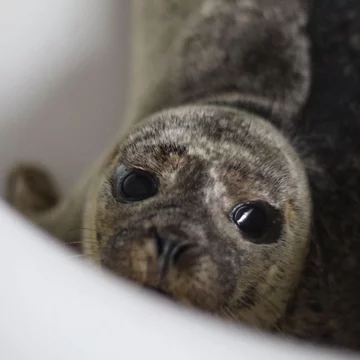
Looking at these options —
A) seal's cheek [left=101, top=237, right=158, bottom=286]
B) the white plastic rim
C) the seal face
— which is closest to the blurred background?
the seal face

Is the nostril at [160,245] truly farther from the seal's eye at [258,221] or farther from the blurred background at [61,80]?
the blurred background at [61,80]

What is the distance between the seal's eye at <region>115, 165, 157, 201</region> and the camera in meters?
0.70

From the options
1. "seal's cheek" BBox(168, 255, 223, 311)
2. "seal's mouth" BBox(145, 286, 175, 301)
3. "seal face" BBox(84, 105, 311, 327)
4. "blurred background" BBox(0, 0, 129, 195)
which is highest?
"blurred background" BBox(0, 0, 129, 195)

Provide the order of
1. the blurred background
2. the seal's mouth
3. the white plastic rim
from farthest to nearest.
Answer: the blurred background
the seal's mouth
the white plastic rim

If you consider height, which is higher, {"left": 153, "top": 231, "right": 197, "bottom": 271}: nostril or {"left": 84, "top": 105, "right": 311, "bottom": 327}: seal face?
{"left": 84, "top": 105, "right": 311, "bottom": 327}: seal face

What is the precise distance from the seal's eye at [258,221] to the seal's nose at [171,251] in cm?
11

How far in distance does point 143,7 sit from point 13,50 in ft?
0.72

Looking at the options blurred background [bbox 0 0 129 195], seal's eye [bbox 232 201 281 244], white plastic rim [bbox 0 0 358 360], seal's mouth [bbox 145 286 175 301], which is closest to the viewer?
white plastic rim [bbox 0 0 358 360]

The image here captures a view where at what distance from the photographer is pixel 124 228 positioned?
2.10ft

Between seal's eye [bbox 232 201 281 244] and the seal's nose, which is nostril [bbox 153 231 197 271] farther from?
seal's eye [bbox 232 201 281 244]

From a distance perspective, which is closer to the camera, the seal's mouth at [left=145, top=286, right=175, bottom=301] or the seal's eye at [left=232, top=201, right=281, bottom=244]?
the seal's mouth at [left=145, top=286, right=175, bottom=301]

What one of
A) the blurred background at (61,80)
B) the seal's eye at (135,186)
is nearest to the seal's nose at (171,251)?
the seal's eye at (135,186)

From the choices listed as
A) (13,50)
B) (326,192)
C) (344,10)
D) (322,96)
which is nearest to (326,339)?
(326,192)

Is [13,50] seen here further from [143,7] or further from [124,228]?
[124,228]
